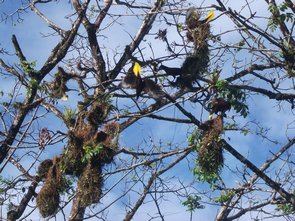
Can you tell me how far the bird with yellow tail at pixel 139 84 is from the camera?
20.9 feet

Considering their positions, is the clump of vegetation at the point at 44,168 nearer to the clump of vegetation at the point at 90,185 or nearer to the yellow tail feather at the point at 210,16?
the clump of vegetation at the point at 90,185

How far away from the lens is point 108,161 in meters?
6.71

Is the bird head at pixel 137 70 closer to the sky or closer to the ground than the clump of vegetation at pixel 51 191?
closer to the sky

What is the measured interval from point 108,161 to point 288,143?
2.25m

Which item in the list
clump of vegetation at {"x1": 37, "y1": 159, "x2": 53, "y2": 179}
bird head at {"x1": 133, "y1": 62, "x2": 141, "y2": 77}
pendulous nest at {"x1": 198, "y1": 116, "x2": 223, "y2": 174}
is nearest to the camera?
pendulous nest at {"x1": 198, "y1": 116, "x2": 223, "y2": 174}

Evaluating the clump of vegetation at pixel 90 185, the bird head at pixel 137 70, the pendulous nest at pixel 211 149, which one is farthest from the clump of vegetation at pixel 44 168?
the pendulous nest at pixel 211 149

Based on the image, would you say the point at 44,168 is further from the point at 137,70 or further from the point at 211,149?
the point at 211,149

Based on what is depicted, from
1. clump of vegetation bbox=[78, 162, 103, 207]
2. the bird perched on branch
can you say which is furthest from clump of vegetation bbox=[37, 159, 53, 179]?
the bird perched on branch

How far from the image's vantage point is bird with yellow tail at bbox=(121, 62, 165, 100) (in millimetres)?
6359

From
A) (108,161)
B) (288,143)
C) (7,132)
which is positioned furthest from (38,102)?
(288,143)

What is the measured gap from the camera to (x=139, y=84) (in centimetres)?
635

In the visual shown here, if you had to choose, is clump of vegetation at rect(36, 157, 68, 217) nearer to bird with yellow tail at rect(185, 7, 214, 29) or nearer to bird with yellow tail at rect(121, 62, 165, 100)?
bird with yellow tail at rect(121, 62, 165, 100)

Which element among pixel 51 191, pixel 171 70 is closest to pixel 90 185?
pixel 51 191

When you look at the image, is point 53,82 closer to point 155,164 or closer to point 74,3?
point 155,164
